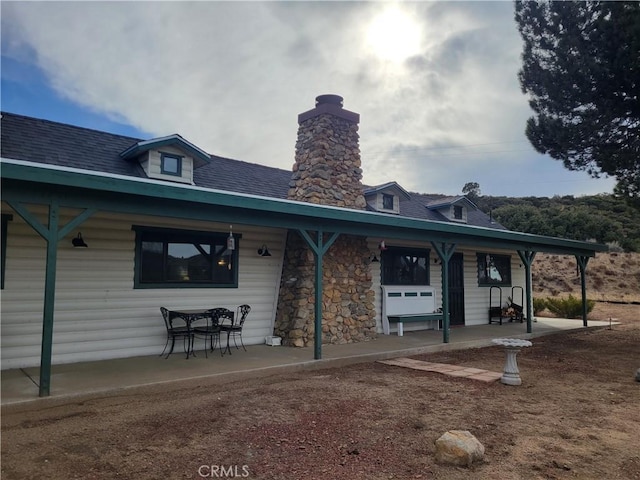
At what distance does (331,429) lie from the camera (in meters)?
3.85

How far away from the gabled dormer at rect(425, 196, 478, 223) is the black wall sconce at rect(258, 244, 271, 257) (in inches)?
270

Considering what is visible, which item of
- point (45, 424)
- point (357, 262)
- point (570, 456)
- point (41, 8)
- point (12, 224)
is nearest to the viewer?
point (570, 456)

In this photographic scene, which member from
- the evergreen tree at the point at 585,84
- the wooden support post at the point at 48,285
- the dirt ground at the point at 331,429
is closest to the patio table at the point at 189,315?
the dirt ground at the point at 331,429

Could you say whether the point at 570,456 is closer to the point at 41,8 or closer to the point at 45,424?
the point at 45,424

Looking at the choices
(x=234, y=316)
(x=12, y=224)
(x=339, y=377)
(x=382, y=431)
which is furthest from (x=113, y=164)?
(x=382, y=431)

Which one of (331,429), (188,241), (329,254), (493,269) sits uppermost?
(188,241)

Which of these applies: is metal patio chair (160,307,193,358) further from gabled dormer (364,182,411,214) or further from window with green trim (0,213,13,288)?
gabled dormer (364,182,411,214)

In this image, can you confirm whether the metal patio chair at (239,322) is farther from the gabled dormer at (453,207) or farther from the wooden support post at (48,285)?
the gabled dormer at (453,207)

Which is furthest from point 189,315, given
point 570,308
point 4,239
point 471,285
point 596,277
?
point 596,277

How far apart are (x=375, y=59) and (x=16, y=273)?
7423mm

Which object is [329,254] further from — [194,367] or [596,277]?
[596,277]

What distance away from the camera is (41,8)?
634cm

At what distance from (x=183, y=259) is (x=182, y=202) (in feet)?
6.70

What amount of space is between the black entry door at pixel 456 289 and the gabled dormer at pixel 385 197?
6.96 feet
